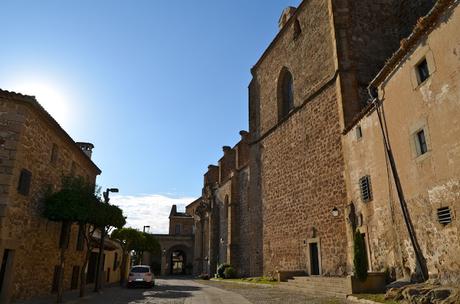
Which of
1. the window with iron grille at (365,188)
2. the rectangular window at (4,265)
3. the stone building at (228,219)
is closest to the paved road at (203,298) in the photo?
the rectangular window at (4,265)

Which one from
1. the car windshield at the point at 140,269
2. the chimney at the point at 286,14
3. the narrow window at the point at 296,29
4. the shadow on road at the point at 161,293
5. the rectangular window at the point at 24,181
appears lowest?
the shadow on road at the point at 161,293

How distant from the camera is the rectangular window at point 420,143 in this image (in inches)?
400

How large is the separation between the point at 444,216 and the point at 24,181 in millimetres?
12477

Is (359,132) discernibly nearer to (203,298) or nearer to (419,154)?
(419,154)

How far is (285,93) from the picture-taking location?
24031 mm

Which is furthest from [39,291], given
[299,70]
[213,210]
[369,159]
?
[213,210]

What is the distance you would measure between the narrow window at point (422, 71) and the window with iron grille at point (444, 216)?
12.0 ft

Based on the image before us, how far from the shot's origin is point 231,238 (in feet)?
99.6

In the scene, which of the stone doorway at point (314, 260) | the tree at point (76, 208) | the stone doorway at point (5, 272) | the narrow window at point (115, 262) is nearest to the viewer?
Result: the stone doorway at point (5, 272)

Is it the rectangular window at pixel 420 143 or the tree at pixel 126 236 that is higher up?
the rectangular window at pixel 420 143

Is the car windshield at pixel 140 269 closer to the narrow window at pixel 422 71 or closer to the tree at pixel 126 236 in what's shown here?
the tree at pixel 126 236

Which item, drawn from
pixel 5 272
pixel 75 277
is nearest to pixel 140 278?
pixel 75 277

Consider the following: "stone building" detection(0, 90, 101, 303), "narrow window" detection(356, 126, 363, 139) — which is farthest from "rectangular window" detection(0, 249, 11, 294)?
"narrow window" detection(356, 126, 363, 139)

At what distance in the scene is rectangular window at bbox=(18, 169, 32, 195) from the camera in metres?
11.3
